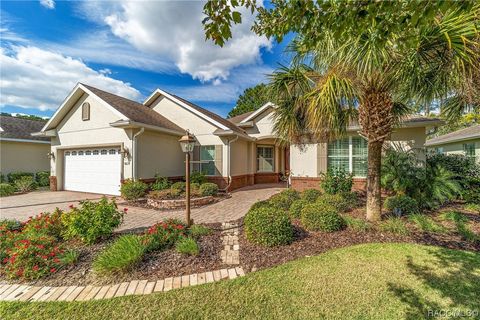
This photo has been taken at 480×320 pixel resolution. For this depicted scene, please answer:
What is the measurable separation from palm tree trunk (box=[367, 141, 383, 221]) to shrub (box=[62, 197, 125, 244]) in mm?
6793

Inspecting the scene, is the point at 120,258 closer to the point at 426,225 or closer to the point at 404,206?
the point at 426,225

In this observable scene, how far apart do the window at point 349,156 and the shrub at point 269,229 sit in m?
6.84

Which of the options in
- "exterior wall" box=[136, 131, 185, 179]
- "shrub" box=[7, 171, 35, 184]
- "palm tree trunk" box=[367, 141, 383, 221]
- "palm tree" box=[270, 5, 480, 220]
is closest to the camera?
"palm tree" box=[270, 5, 480, 220]

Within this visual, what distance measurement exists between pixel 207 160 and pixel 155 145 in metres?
3.10

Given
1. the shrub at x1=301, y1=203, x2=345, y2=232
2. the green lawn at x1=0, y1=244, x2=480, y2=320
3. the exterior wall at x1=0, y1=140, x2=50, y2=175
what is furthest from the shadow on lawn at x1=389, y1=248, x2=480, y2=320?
the exterior wall at x1=0, y1=140, x2=50, y2=175

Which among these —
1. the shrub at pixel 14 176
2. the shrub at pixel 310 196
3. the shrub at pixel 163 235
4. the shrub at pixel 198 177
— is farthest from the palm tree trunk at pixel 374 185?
the shrub at pixel 14 176

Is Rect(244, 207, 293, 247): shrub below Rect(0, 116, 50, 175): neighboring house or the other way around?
below

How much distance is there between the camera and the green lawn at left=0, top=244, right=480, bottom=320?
2.86m

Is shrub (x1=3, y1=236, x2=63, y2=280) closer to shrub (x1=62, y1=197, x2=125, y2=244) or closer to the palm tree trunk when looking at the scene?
shrub (x1=62, y1=197, x2=125, y2=244)

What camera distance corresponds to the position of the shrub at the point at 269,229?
186 inches

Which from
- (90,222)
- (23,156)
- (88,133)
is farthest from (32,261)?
(23,156)

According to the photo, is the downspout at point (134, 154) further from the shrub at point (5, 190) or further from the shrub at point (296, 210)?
the shrub at point (5, 190)

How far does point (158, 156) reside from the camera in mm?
11750

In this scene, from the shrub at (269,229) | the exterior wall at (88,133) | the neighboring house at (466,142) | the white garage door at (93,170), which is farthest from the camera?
the neighboring house at (466,142)
